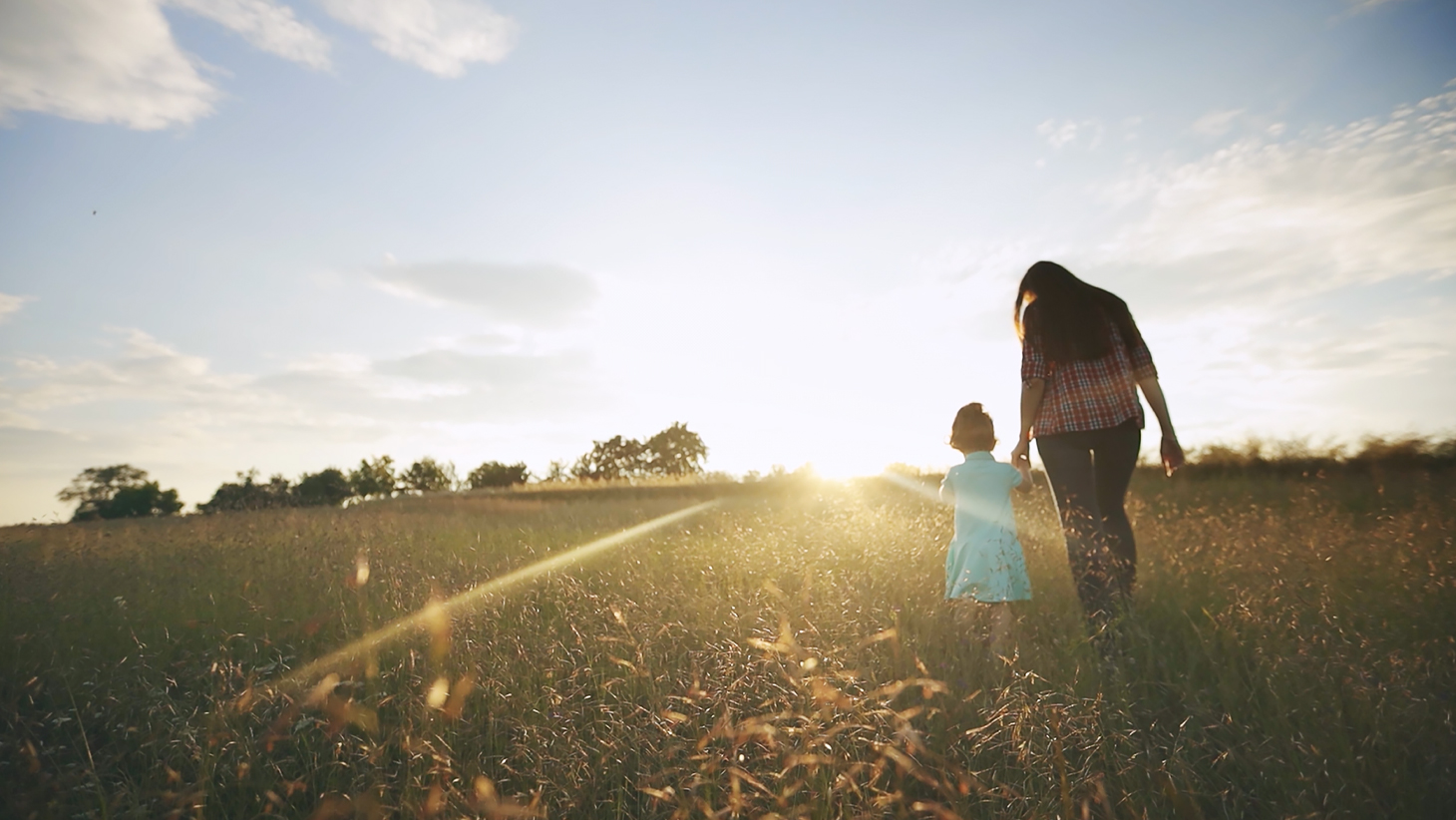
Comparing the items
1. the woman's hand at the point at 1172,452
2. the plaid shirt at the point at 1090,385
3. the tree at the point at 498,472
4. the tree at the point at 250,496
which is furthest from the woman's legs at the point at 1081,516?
the tree at the point at 498,472

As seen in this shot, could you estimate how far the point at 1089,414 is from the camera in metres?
3.70

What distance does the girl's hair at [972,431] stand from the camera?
429 cm

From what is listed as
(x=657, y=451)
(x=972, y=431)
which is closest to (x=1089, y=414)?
(x=972, y=431)

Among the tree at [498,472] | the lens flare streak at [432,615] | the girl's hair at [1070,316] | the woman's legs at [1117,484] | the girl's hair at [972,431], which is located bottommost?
the lens flare streak at [432,615]

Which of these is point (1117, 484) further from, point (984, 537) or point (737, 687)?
point (737, 687)

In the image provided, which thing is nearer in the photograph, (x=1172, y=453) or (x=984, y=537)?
(x=1172, y=453)

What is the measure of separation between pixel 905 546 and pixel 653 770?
12.0ft

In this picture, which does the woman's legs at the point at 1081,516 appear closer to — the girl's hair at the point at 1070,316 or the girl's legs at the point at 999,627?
the girl's legs at the point at 999,627

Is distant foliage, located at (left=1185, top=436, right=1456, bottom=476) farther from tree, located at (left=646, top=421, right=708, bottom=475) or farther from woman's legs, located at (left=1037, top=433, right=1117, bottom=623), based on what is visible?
tree, located at (left=646, top=421, right=708, bottom=475)

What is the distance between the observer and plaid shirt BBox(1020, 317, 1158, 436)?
3691 millimetres

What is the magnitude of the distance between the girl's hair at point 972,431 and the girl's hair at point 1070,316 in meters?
0.60

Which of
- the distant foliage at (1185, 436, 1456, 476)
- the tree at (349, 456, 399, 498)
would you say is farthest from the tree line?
the distant foliage at (1185, 436, 1456, 476)

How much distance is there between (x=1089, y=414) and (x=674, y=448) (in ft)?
196

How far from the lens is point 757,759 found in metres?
2.21
